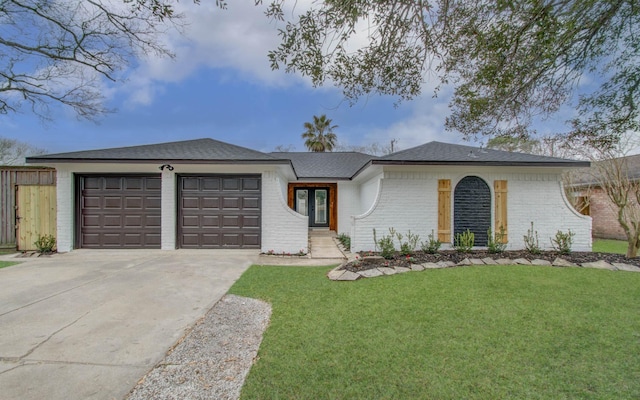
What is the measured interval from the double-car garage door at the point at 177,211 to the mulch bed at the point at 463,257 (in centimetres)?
384

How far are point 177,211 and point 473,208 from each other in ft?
30.9

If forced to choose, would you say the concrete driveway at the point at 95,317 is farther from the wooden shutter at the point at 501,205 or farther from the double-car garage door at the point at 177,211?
the wooden shutter at the point at 501,205

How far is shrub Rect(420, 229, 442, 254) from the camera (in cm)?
837

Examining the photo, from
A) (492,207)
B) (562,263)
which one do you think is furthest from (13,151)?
(562,263)

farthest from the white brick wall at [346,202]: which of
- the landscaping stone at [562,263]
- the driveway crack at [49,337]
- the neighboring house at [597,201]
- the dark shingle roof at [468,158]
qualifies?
the neighboring house at [597,201]

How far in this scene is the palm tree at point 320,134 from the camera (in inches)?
1105

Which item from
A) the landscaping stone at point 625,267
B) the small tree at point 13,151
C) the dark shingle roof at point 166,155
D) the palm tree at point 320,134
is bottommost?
the landscaping stone at point 625,267

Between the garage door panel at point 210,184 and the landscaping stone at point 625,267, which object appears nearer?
the landscaping stone at point 625,267

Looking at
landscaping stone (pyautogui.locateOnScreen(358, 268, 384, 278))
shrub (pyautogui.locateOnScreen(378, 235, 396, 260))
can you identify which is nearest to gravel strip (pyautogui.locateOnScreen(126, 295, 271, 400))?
landscaping stone (pyautogui.locateOnScreen(358, 268, 384, 278))

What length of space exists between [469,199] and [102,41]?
41.7 feet

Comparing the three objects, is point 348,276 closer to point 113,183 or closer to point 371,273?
point 371,273

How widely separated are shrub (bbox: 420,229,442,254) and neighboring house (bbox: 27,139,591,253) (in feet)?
0.65

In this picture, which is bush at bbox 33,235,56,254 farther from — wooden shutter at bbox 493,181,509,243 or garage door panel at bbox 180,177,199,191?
wooden shutter at bbox 493,181,509,243

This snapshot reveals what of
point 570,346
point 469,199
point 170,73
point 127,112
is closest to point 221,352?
point 570,346
